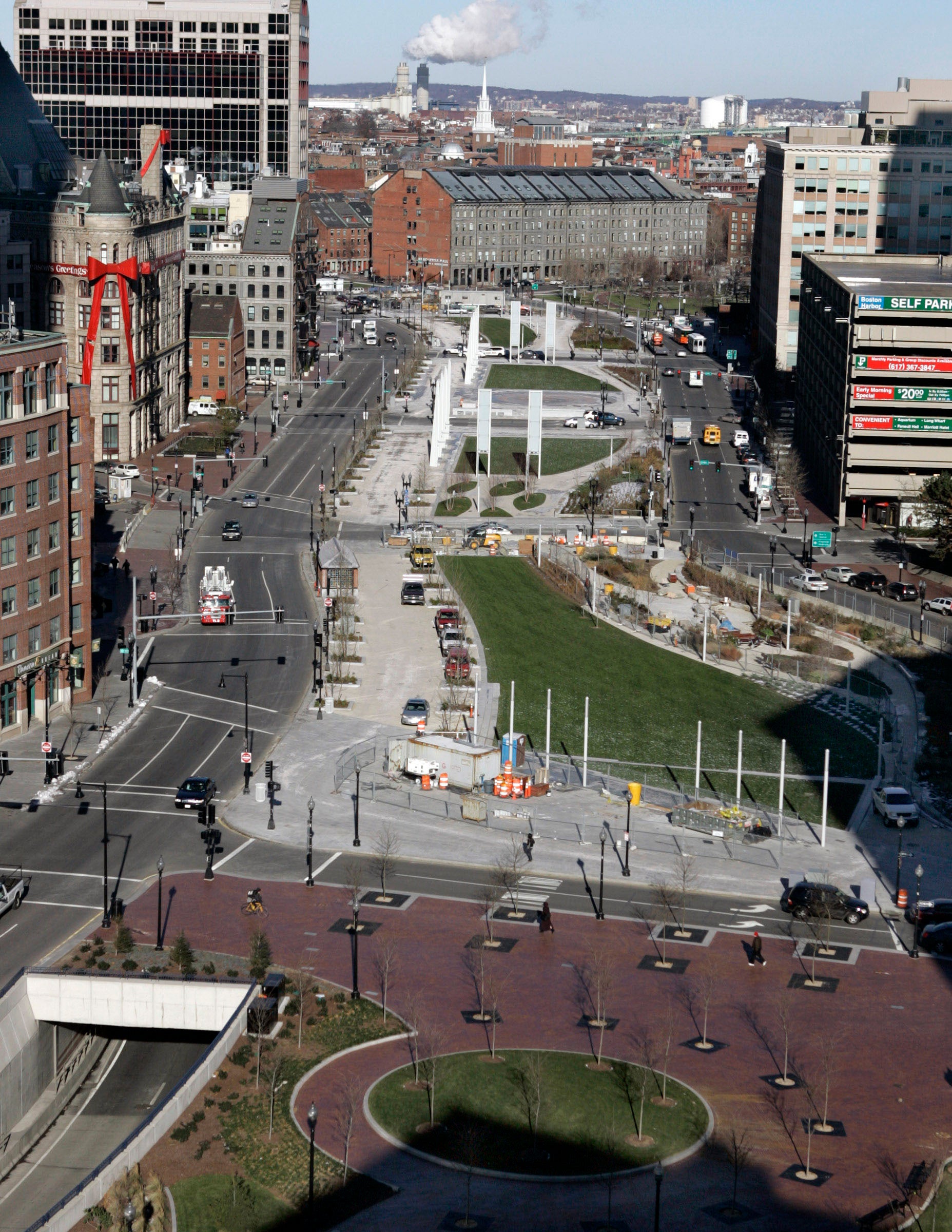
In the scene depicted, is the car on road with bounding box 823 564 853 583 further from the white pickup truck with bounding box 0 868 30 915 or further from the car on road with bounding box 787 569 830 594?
the white pickup truck with bounding box 0 868 30 915

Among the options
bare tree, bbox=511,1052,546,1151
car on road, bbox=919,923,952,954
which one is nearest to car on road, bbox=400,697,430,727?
car on road, bbox=919,923,952,954

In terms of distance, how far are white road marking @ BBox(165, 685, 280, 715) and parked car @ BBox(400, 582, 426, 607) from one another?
21276 mm

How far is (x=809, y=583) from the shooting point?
12375 centimetres

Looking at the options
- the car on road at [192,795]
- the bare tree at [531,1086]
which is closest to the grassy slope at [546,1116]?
the bare tree at [531,1086]

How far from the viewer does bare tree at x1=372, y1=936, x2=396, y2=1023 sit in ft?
199

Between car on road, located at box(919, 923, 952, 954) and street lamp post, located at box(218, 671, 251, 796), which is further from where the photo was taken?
street lamp post, located at box(218, 671, 251, 796)

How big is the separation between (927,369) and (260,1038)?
324 ft

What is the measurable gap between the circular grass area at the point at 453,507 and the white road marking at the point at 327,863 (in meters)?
70.9

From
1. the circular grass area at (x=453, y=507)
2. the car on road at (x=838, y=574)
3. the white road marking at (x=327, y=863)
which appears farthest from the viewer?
the circular grass area at (x=453, y=507)

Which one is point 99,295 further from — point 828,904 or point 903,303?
point 828,904

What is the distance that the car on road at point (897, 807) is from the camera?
81.3m

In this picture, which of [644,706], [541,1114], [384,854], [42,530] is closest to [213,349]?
[644,706]

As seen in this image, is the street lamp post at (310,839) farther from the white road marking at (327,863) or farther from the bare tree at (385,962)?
the bare tree at (385,962)

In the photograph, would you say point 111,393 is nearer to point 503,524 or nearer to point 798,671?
point 503,524
